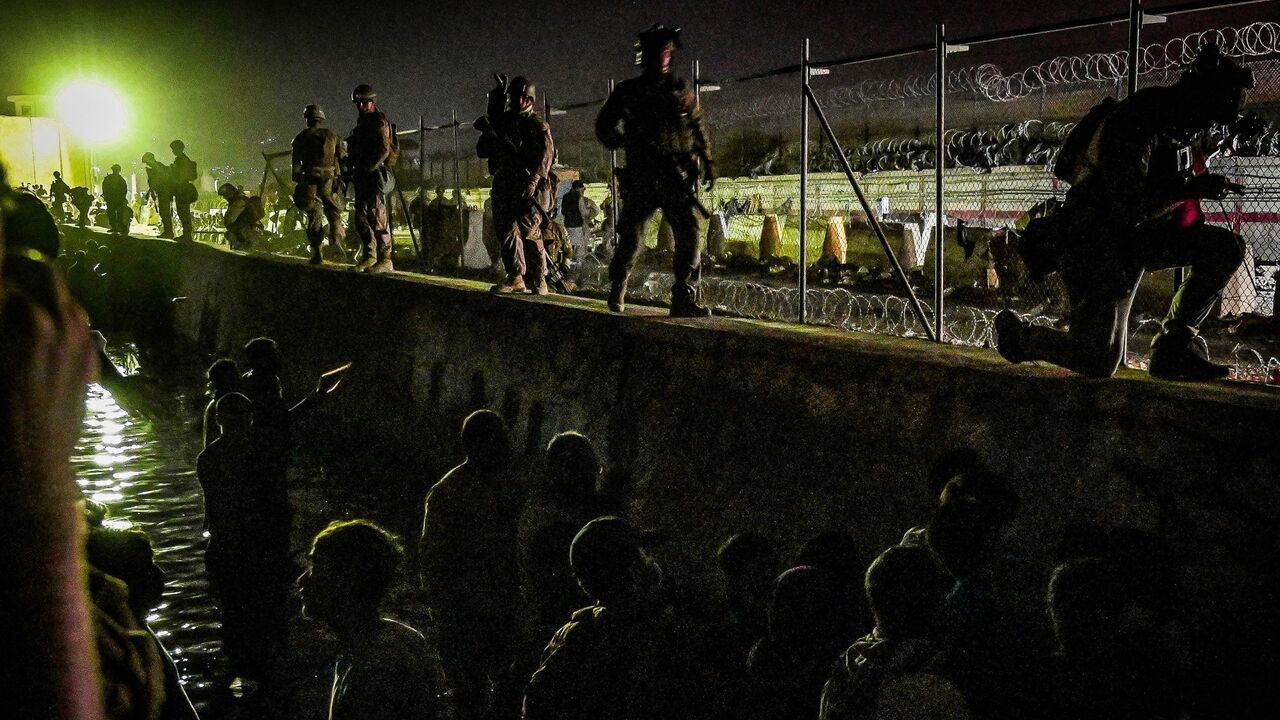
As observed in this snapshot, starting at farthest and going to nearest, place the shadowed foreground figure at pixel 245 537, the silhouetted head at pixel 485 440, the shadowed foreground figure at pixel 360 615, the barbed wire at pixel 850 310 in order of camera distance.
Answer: the barbed wire at pixel 850 310, the shadowed foreground figure at pixel 245 537, the silhouetted head at pixel 485 440, the shadowed foreground figure at pixel 360 615

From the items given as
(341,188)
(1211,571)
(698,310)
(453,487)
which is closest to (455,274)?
(341,188)

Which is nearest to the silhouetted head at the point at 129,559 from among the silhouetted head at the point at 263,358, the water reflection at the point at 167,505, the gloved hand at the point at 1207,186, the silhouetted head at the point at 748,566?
the water reflection at the point at 167,505

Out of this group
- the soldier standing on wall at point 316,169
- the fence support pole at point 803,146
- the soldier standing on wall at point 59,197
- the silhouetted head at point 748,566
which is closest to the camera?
the silhouetted head at point 748,566

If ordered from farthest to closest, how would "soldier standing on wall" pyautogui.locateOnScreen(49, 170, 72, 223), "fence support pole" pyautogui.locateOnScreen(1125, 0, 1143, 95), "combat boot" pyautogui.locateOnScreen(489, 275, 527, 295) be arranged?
1. "soldier standing on wall" pyautogui.locateOnScreen(49, 170, 72, 223)
2. "combat boot" pyautogui.locateOnScreen(489, 275, 527, 295)
3. "fence support pole" pyautogui.locateOnScreen(1125, 0, 1143, 95)

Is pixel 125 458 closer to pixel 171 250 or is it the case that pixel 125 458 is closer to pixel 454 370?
pixel 454 370

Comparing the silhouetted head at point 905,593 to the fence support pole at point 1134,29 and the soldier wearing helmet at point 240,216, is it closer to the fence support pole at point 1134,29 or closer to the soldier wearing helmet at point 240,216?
the fence support pole at point 1134,29

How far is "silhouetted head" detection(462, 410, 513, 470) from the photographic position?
475 cm

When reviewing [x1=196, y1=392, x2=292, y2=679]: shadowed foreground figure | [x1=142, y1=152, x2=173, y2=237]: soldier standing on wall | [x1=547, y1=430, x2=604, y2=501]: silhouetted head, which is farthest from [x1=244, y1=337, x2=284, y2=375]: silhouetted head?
[x1=142, y1=152, x2=173, y2=237]: soldier standing on wall

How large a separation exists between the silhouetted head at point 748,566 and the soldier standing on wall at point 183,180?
21.1m

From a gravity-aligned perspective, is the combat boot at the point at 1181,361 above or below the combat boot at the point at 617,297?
below

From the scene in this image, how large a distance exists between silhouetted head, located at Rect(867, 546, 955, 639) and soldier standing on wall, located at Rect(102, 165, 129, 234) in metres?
28.3

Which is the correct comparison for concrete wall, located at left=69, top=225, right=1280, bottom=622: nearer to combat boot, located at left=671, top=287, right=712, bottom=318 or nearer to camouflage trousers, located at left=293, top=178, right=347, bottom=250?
combat boot, located at left=671, top=287, right=712, bottom=318

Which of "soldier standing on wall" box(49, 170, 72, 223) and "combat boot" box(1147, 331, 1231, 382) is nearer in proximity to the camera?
"combat boot" box(1147, 331, 1231, 382)

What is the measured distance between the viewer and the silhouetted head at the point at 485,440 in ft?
15.6
